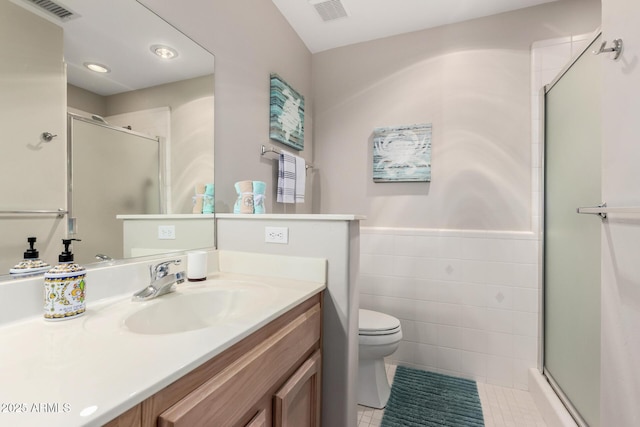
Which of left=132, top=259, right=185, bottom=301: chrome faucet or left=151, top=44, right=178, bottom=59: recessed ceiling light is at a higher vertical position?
left=151, top=44, right=178, bottom=59: recessed ceiling light

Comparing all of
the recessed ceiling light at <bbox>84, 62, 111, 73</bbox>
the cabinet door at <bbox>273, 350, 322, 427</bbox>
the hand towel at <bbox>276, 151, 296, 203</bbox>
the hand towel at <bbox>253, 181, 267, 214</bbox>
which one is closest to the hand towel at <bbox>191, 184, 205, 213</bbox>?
the hand towel at <bbox>253, 181, 267, 214</bbox>

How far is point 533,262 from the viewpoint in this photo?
1.87 meters

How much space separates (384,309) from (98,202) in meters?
1.88

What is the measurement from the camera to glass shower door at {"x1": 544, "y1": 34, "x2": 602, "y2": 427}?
1.26 m

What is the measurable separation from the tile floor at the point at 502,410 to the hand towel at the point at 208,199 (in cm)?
134

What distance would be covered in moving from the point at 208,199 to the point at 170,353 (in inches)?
36.6

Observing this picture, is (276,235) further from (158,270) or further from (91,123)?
(91,123)

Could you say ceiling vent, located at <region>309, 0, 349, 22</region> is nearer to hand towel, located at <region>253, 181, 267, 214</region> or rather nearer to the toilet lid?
hand towel, located at <region>253, 181, 267, 214</region>

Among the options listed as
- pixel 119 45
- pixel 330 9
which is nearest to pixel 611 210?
pixel 119 45

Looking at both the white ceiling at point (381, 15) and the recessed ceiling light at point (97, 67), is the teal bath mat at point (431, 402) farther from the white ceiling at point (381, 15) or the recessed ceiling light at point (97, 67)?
the white ceiling at point (381, 15)

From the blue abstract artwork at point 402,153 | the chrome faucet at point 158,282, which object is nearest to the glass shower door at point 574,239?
the blue abstract artwork at point 402,153

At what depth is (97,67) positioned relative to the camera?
963 mm

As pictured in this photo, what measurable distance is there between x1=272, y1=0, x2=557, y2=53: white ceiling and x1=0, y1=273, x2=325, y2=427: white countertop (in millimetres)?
2037

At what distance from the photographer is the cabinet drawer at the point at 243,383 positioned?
54 centimetres
